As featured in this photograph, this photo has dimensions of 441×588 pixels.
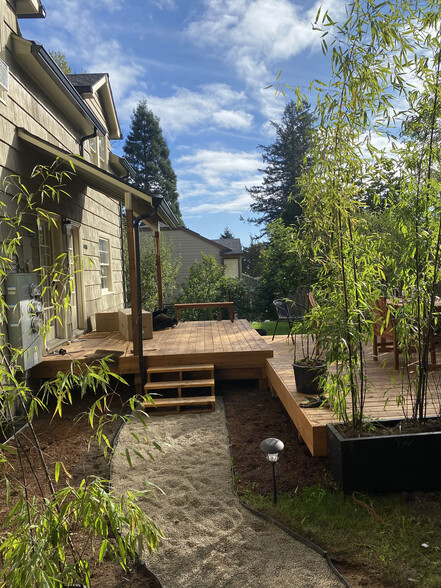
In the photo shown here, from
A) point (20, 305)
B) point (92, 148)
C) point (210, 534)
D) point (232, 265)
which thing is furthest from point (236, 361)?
point (232, 265)

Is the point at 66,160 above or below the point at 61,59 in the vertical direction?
below

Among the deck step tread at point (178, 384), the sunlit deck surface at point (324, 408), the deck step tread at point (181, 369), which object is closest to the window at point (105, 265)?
the deck step tread at point (181, 369)

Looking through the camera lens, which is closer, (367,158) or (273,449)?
(273,449)

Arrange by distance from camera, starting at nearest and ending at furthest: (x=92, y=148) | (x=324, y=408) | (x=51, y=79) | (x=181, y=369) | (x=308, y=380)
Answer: (x=324, y=408) → (x=308, y=380) → (x=181, y=369) → (x=51, y=79) → (x=92, y=148)

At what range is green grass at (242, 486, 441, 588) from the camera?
2.02 metres

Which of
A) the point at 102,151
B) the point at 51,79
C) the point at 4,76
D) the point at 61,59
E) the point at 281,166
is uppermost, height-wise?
the point at 61,59

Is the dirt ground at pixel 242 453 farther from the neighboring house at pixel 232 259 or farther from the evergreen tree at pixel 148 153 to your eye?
the evergreen tree at pixel 148 153

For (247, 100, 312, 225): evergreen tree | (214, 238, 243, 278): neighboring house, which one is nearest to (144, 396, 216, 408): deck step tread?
(214, 238, 243, 278): neighboring house

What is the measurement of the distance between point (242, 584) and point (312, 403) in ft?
5.43

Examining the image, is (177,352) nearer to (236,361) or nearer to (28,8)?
(236,361)

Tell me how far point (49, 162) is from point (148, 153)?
82.9 ft

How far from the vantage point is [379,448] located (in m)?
2.59

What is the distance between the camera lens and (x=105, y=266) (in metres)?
9.00

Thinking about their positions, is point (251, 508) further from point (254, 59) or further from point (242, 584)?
point (254, 59)
